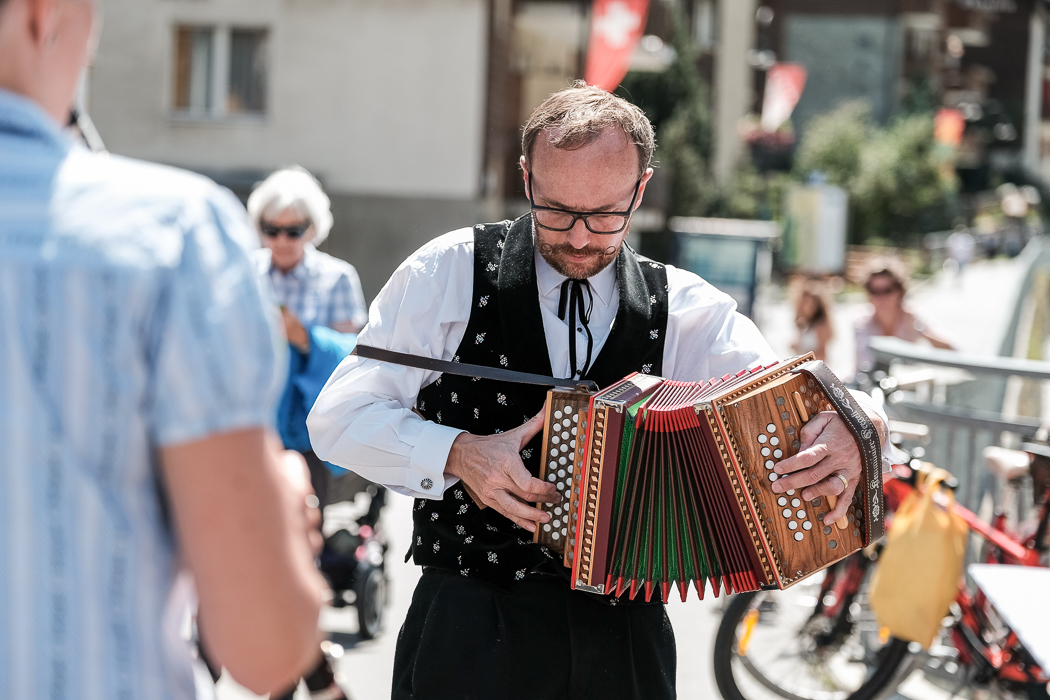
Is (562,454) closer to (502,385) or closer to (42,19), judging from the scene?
(502,385)

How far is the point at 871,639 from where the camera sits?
4742 mm

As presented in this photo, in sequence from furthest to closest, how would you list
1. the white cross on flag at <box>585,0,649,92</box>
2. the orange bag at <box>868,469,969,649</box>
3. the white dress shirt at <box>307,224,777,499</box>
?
the white cross on flag at <box>585,0,649,92</box> < the orange bag at <box>868,469,969,649</box> < the white dress shirt at <box>307,224,777,499</box>

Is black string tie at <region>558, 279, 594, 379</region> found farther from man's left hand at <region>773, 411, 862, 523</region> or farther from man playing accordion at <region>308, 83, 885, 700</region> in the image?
man's left hand at <region>773, 411, 862, 523</region>

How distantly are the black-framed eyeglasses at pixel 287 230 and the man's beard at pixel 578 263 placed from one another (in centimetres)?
281

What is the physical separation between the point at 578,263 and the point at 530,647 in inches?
34.0

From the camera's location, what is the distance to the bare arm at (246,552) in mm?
1182

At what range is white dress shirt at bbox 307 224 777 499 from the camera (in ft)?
8.01

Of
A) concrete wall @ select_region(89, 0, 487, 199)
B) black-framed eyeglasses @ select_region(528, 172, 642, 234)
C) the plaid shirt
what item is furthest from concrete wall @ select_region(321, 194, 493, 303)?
black-framed eyeglasses @ select_region(528, 172, 642, 234)

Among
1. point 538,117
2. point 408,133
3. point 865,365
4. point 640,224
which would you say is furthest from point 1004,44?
point 538,117

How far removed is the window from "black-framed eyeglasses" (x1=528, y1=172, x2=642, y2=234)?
57.1 ft

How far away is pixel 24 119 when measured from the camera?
119 cm

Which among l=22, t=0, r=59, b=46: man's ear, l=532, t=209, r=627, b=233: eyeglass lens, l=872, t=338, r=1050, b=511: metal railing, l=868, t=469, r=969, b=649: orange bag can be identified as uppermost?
l=22, t=0, r=59, b=46: man's ear

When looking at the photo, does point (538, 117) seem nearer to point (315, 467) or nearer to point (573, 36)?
point (315, 467)

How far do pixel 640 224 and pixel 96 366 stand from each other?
30.3 meters
